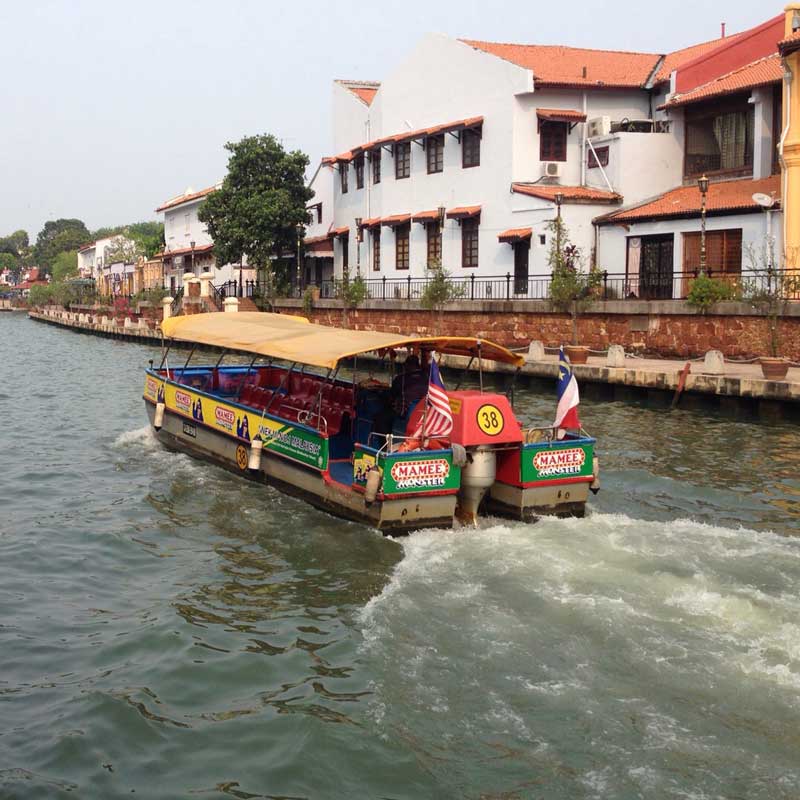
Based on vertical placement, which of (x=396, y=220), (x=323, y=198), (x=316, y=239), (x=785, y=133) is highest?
(x=323, y=198)

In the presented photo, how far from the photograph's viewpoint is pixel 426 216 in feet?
125

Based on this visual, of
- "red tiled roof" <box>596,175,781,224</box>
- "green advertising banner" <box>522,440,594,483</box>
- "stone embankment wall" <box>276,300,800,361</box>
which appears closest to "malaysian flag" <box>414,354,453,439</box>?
"green advertising banner" <box>522,440,594,483</box>

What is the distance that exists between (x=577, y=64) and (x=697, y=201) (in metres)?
10.3

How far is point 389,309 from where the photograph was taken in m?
36.6

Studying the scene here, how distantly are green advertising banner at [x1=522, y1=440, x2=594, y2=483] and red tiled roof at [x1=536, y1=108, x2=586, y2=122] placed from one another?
25.0 meters

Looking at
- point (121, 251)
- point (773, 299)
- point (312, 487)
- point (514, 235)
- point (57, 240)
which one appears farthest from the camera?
point (57, 240)

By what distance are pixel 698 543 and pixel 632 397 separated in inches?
501

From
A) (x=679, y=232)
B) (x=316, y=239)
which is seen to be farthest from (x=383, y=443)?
(x=316, y=239)

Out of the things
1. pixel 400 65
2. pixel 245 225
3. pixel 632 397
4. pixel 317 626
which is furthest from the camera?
pixel 245 225

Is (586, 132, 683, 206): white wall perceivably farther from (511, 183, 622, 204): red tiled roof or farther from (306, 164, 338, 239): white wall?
(306, 164, 338, 239): white wall

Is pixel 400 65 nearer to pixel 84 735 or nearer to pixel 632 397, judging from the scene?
pixel 632 397

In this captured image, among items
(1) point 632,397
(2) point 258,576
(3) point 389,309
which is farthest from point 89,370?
(2) point 258,576

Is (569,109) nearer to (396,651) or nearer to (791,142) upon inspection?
(791,142)

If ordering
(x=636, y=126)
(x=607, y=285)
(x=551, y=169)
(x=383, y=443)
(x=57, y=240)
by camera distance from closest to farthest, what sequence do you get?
(x=383, y=443)
(x=607, y=285)
(x=636, y=126)
(x=551, y=169)
(x=57, y=240)
